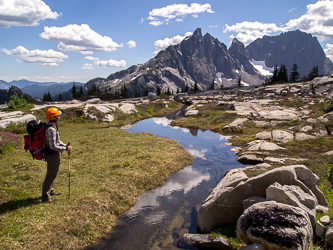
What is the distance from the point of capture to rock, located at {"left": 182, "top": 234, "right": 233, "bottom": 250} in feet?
32.3

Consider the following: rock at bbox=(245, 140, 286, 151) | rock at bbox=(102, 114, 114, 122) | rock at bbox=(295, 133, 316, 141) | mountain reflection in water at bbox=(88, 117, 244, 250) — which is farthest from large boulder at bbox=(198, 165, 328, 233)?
rock at bbox=(102, 114, 114, 122)

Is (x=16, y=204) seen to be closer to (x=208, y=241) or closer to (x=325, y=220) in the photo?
(x=208, y=241)

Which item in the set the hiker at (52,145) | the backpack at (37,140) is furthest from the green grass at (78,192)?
the backpack at (37,140)

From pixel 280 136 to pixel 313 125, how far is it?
20.2 feet

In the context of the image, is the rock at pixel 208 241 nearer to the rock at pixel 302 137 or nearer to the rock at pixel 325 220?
the rock at pixel 325 220

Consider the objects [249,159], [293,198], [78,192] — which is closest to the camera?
[293,198]

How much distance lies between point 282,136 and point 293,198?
77.2ft

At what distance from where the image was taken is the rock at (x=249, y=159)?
22.5 m

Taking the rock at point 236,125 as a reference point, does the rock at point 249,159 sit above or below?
below

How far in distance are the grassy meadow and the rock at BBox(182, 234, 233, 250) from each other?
463cm

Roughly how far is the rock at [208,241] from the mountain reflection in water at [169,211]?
0.33 meters

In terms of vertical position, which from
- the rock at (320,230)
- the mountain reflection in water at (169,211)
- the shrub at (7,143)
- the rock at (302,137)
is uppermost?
the shrub at (7,143)

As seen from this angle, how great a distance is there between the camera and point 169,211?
13852 millimetres

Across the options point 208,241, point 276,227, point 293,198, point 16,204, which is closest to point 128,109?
point 16,204
